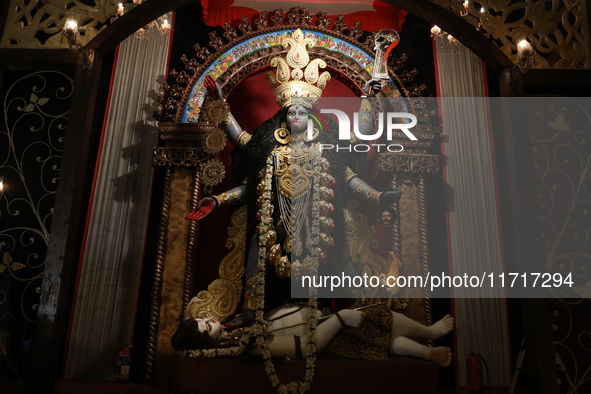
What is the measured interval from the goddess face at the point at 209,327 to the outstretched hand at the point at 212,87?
74.9 inches

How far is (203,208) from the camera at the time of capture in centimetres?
409

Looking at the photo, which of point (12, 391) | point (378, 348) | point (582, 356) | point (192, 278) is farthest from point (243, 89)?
point (582, 356)

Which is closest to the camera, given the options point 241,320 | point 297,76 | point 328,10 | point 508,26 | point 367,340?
A: point 508,26

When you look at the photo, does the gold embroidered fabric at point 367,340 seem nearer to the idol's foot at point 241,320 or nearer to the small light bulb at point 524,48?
the idol's foot at point 241,320

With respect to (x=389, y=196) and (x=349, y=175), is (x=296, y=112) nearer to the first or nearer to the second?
(x=349, y=175)

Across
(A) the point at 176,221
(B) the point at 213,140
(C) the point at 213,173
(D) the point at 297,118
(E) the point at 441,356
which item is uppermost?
(D) the point at 297,118

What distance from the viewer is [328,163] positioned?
14.1 feet

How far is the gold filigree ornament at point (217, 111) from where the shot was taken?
4.41 metres

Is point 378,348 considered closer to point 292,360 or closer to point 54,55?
point 292,360

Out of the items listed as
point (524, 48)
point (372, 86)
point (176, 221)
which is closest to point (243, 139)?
point (176, 221)

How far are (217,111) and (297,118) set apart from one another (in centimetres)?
65

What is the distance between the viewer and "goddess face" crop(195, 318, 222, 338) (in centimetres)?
350

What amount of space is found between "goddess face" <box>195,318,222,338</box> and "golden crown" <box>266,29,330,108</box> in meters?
1.83

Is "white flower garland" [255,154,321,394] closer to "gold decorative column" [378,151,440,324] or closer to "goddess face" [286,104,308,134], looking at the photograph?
"goddess face" [286,104,308,134]
